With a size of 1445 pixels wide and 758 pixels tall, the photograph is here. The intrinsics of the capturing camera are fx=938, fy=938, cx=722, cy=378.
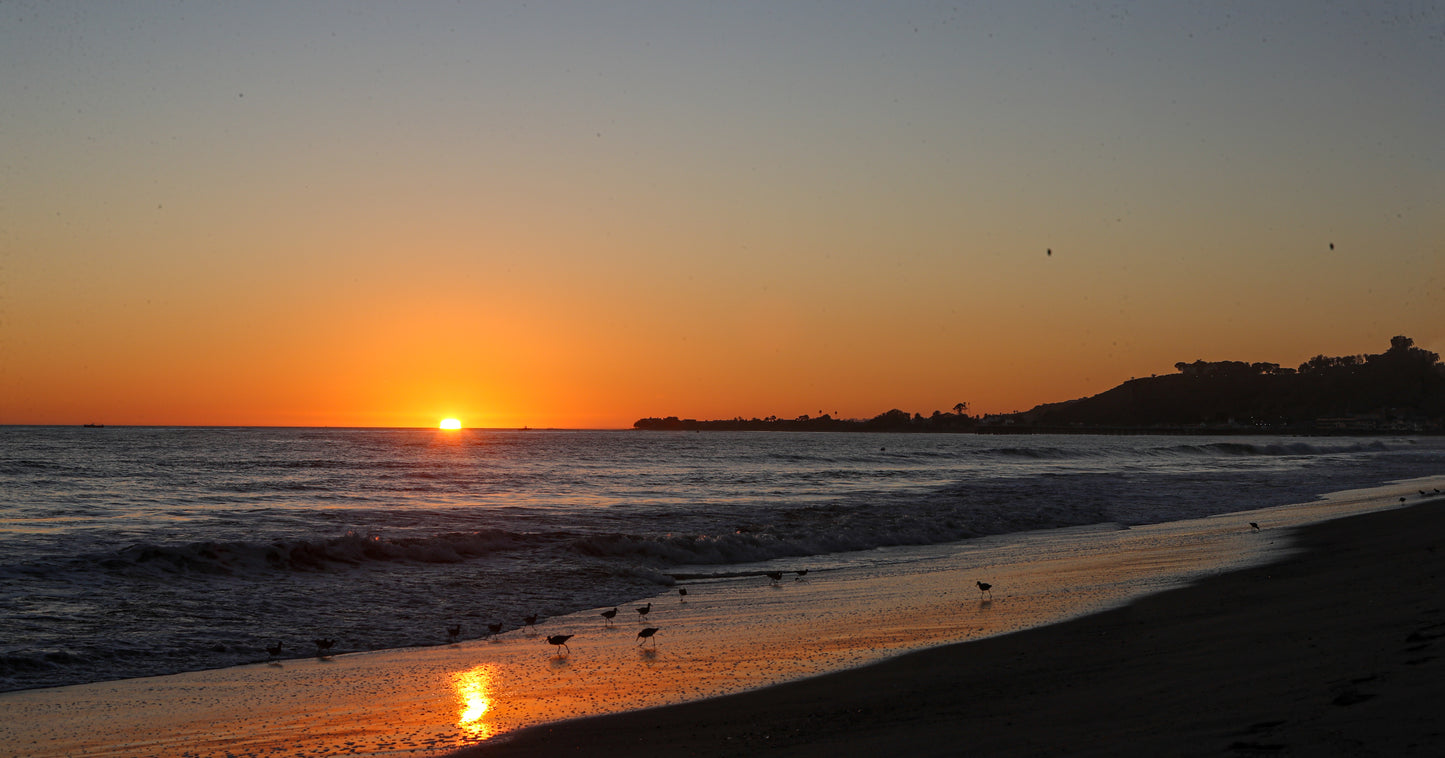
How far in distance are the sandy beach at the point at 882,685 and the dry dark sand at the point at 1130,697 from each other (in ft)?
0.11

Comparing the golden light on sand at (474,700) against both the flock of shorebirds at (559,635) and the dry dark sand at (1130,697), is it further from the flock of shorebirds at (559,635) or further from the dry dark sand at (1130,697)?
the flock of shorebirds at (559,635)

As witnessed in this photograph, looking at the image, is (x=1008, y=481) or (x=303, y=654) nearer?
(x=303, y=654)

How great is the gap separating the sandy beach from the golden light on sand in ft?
0.12

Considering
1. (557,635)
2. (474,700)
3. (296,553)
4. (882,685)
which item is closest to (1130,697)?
(882,685)

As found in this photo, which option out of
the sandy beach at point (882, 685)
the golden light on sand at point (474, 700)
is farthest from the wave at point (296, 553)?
the golden light on sand at point (474, 700)

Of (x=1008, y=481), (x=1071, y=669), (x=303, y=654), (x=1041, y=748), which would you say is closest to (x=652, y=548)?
(x=303, y=654)

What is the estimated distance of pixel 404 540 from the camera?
23500 millimetres

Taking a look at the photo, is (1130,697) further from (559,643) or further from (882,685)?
(559,643)

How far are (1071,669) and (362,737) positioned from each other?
6878mm

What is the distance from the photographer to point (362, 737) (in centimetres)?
851

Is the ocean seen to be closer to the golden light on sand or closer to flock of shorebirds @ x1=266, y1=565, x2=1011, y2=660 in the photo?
flock of shorebirds @ x1=266, y1=565, x2=1011, y2=660

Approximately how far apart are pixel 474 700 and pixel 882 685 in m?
4.27

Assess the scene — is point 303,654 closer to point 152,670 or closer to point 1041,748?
point 152,670

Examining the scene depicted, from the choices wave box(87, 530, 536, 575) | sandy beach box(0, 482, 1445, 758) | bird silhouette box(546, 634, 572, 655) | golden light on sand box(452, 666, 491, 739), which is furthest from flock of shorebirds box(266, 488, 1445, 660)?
wave box(87, 530, 536, 575)
